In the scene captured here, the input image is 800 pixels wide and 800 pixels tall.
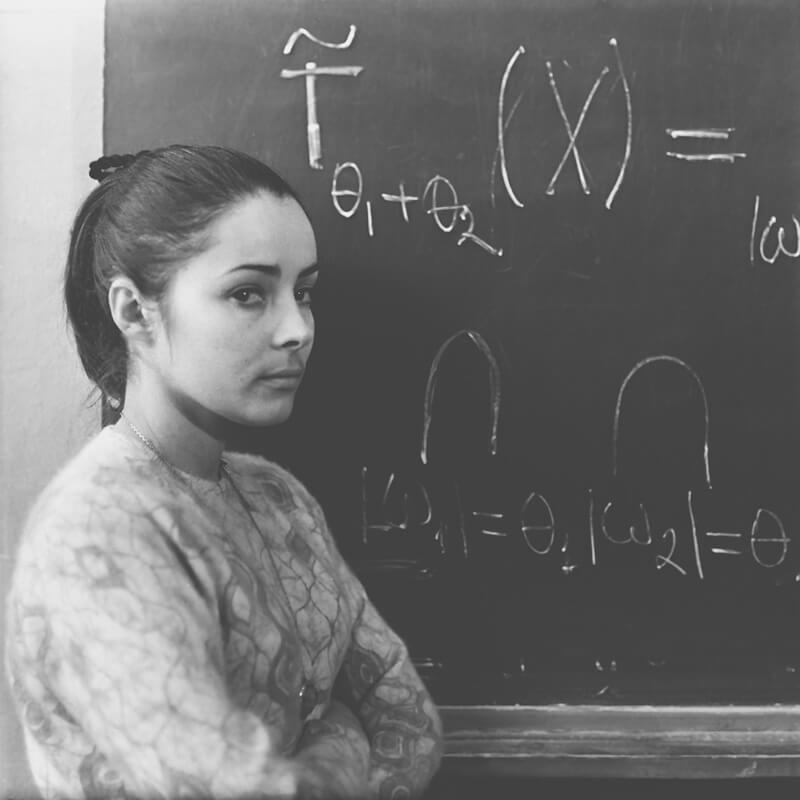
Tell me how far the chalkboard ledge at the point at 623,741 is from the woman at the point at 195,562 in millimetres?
148

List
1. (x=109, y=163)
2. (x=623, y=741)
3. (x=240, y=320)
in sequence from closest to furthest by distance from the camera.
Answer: (x=240, y=320), (x=109, y=163), (x=623, y=741)

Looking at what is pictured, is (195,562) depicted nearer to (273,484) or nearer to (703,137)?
(273,484)

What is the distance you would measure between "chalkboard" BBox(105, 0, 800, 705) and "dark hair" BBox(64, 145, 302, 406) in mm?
273

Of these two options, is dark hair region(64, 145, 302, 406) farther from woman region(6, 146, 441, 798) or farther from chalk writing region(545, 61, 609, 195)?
chalk writing region(545, 61, 609, 195)

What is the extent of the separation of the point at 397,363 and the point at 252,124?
378 millimetres

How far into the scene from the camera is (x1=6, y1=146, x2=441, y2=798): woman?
2.86 feet

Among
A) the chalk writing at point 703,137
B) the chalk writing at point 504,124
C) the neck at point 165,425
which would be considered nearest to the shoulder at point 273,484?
the neck at point 165,425

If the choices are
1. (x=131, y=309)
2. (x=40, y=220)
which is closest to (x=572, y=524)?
(x=131, y=309)

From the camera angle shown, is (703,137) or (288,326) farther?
(703,137)

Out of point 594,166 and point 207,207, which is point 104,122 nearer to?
point 207,207

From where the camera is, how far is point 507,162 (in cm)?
135

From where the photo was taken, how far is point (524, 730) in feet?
4.34

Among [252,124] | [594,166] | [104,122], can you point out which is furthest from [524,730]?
[104,122]

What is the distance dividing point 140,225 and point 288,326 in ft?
0.61
